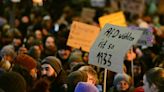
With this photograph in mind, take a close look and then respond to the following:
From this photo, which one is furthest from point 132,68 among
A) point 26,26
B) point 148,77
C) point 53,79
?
point 26,26

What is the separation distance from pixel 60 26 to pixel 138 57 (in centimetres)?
492

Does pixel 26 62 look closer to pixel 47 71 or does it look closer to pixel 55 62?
pixel 47 71

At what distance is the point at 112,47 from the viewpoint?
25.8 feet

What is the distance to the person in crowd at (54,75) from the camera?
809cm

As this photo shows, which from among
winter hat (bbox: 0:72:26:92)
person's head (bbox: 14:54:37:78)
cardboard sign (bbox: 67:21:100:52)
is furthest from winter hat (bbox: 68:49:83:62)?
winter hat (bbox: 0:72:26:92)

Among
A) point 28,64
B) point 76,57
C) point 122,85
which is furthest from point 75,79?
point 76,57

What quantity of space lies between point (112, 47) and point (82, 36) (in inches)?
170

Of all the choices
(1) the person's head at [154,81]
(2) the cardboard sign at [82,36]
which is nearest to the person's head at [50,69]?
(1) the person's head at [154,81]

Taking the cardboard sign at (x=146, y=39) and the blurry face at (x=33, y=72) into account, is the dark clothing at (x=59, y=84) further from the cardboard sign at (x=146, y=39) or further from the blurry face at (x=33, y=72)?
the cardboard sign at (x=146, y=39)

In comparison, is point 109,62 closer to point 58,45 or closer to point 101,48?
point 101,48

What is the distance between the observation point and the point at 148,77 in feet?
21.2

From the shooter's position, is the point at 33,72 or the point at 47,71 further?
the point at 47,71

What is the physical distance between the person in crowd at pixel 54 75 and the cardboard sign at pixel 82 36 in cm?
328

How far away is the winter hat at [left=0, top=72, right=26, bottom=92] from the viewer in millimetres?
6129
